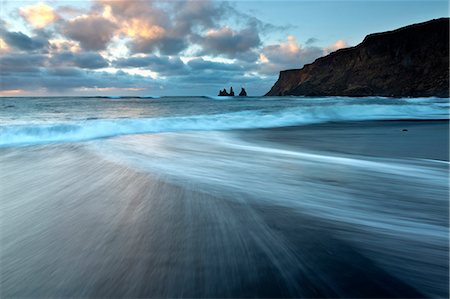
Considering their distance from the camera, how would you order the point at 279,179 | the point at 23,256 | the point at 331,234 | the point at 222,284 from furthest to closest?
the point at 279,179, the point at 331,234, the point at 23,256, the point at 222,284

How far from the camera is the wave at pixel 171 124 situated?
643 centimetres

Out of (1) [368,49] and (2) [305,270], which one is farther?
(1) [368,49]

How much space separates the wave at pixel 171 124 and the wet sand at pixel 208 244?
4.55 m

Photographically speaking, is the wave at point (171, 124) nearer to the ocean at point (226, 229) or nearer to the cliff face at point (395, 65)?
the ocean at point (226, 229)

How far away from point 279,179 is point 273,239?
4.40ft

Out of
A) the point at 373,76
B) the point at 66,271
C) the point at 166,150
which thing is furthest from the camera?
the point at 373,76

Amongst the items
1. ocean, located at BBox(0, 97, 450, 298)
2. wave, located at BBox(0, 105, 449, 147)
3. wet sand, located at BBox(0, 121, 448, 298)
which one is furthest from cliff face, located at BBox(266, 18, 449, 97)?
wet sand, located at BBox(0, 121, 448, 298)

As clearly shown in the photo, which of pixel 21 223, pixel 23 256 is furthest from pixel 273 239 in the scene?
pixel 21 223

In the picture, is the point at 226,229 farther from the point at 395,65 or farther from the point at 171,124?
the point at 395,65

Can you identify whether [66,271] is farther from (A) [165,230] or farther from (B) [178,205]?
(B) [178,205]

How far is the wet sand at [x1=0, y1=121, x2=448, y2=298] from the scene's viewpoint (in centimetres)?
110

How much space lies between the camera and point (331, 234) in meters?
1.55

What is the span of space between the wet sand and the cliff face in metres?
50.3

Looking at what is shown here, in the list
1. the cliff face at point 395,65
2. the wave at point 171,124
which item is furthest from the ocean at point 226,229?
the cliff face at point 395,65
